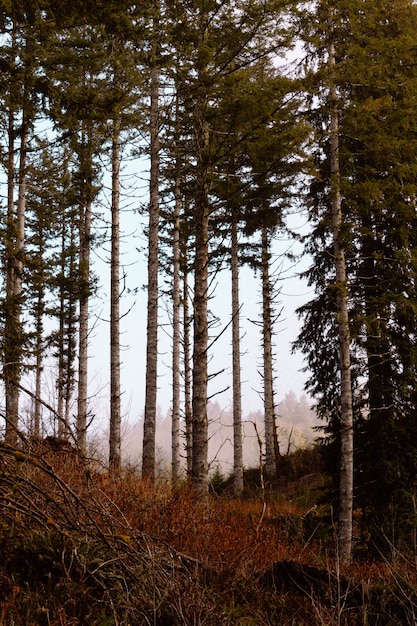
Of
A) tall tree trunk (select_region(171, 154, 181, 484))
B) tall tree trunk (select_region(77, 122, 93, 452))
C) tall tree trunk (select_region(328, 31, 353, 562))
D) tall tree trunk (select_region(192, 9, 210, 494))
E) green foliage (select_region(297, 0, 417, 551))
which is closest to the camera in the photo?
tall tree trunk (select_region(192, 9, 210, 494))

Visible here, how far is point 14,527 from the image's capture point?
389cm

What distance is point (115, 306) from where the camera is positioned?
14594mm

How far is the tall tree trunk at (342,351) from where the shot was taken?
9133mm

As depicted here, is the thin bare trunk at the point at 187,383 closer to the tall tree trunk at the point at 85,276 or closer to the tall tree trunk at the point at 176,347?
the tall tree trunk at the point at 176,347

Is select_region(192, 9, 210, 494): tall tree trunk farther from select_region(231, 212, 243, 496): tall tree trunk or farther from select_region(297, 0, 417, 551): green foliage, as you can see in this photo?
select_region(231, 212, 243, 496): tall tree trunk

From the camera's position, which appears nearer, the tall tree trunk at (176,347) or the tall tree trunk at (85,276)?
the tall tree trunk at (85,276)

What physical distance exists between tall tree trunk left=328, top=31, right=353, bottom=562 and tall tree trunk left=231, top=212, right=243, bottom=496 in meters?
5.57

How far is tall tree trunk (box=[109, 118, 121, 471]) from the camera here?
1412cm

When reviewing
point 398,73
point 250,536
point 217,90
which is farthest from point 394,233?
point 250,536

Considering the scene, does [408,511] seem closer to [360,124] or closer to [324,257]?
[324,257]

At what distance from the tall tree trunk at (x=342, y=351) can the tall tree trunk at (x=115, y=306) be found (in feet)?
21.0

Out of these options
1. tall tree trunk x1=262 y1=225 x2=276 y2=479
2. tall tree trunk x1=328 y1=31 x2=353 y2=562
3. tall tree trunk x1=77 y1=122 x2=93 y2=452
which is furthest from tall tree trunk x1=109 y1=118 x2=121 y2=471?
tall tree trunk x1=328 y1=31 x2=353 y2=562

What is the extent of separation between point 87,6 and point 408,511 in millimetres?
9897

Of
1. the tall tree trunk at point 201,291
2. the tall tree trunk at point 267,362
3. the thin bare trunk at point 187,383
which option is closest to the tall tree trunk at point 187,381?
the thin bare trunk at point 187,383
